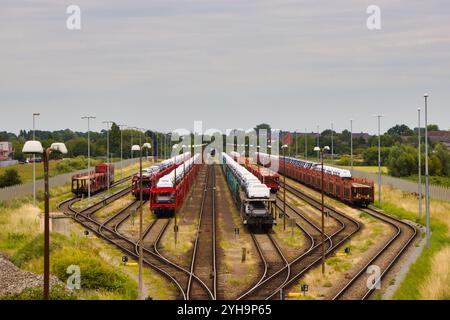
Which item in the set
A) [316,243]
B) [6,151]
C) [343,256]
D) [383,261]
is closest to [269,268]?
[343,256]

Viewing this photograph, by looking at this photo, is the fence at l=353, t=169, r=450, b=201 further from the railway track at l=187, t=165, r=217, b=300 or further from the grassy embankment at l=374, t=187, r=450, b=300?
the railway track at l=187, t=165, r=217, b=300

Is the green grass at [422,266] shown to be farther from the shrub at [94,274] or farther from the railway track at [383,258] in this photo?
the shrub at [94,274]

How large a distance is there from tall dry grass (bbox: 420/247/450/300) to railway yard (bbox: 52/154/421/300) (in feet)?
6.27

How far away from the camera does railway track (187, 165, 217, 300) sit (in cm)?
2694

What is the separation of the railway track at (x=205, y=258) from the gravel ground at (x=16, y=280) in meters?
6.31

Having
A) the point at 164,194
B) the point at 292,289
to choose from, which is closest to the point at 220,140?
the point at 164,194

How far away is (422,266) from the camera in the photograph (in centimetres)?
2980

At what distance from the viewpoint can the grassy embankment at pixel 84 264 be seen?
1033 inches

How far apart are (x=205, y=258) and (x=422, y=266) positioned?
12138mm

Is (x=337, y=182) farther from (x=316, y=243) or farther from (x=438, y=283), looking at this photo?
(x=438, y=283)

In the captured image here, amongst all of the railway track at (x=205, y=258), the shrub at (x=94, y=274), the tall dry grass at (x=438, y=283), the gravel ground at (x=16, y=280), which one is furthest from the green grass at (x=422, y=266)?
the gravel ground at (x=16, y=280)

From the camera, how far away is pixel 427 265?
29.8m
